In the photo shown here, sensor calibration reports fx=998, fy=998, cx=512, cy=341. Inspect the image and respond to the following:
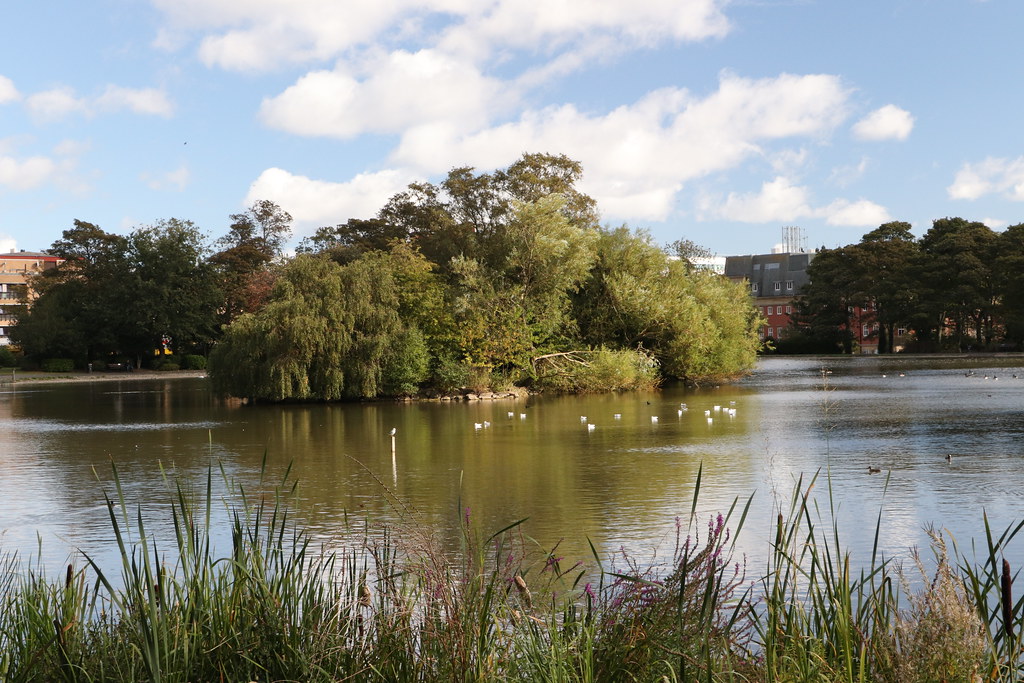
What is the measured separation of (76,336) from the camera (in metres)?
58.8

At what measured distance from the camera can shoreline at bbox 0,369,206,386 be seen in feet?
169

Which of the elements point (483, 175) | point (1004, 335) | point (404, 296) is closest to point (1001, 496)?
point (404, 296)

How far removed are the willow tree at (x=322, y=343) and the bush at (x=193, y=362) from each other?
102 feet

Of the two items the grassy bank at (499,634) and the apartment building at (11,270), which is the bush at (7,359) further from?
the grassy bank at (499,634)

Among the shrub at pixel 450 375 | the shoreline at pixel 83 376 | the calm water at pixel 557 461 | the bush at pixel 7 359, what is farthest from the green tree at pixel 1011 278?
the bush at pixel 7 359

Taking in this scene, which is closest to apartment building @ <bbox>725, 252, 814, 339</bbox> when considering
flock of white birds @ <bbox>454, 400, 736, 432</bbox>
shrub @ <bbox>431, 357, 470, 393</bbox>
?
shrub @ <bbox>431, 357, 470, 393</bbox>

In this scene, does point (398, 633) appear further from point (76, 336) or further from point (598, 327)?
point (76, 336)

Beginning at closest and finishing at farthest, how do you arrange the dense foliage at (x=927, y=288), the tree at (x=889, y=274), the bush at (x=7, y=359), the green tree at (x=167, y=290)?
the green tree at (x=167, y=290), the dense foliage at (x=927, y=288), the bush at (x=7, y=359), the tree at (x=889, y=274)

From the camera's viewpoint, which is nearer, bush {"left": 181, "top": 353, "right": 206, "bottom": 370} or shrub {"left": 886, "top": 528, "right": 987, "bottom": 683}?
shrub {"left": 886, "top": 528, "right": 987, "bottom": 683}

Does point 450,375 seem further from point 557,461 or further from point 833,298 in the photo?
point 833,298

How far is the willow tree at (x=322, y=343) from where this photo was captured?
1163 inches

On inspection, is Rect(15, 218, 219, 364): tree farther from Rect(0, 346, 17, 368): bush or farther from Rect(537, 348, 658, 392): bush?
Rect(537, 348, 658, 392): bush

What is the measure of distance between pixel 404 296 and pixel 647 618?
1157 inches

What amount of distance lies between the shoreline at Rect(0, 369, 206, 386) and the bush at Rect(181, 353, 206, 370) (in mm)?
894
